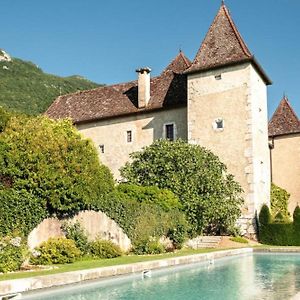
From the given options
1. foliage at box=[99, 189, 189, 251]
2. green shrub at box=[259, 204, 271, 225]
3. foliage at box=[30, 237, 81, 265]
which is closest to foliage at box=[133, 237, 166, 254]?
foliage at box=[99, 189, 189, 251]

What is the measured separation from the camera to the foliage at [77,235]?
16609mm

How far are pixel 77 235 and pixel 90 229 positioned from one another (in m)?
0.88

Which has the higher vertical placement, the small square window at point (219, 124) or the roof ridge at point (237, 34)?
the roof ridge at point (237, 34)

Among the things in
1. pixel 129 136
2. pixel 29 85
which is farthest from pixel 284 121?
pixel 29 85

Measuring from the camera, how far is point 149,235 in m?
19.2

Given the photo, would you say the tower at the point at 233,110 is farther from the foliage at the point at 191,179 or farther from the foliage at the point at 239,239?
the foliage at the point at 191,179

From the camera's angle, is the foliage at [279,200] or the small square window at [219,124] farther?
the foliage at [279,200]

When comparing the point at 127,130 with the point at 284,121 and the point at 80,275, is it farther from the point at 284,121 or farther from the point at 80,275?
the point at 80,275

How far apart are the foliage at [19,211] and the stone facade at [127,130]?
17929 mm

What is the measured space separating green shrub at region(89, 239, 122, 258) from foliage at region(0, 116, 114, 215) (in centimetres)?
144

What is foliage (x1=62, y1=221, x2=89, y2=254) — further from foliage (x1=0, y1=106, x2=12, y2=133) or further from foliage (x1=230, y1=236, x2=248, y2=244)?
foliage (x1=230, y1=236, x2=248, y2=244)

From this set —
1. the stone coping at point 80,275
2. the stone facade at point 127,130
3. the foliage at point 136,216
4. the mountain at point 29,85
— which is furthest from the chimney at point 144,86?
the mountain at point 29,85

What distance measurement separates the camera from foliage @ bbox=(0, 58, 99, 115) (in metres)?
65.8

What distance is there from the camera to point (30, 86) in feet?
253
